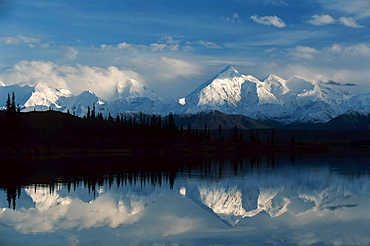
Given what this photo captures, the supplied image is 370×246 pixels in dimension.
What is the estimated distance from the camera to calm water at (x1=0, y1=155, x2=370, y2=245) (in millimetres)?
40250

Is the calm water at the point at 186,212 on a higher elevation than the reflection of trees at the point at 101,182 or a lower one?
higher

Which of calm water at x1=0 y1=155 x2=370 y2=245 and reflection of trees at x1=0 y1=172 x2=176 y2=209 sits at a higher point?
calm water at x1=0 y1=155 x2=370 y2=245

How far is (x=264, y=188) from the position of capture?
243 ft

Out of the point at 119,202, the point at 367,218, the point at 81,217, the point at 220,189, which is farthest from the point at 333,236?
the point at 220,189

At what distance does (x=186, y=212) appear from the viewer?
53094mm

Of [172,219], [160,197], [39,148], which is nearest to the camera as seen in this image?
[172,219]

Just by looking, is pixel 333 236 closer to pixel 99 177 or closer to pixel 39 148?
pixel 99 177

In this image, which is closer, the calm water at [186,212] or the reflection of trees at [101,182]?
the calm water at [186,212]

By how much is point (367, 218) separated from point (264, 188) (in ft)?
89.0

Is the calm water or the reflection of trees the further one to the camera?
the reflection of trees

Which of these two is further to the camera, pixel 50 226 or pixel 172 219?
pixel 172 219

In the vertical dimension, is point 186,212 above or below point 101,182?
above

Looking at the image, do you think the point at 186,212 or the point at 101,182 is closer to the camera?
the point at 186,212

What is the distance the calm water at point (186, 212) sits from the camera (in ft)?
132
